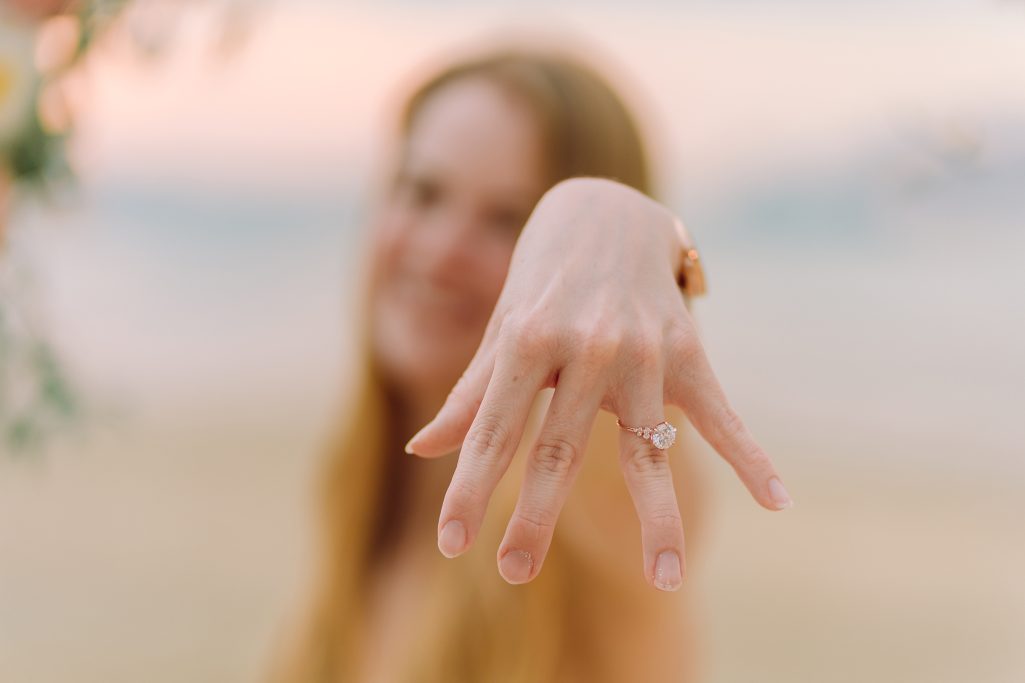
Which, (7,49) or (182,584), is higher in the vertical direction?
(7,49)

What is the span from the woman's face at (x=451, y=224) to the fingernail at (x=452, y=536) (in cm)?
85

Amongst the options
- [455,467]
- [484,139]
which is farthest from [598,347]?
[484,139]

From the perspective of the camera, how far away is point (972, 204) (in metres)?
1.65

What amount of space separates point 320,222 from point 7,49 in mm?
1121

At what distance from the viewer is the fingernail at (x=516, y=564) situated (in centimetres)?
44

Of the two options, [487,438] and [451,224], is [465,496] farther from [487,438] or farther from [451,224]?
[451,224]

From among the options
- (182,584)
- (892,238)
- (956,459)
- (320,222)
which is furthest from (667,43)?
(182,584)

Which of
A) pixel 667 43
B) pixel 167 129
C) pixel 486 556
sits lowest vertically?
pixel 486 556

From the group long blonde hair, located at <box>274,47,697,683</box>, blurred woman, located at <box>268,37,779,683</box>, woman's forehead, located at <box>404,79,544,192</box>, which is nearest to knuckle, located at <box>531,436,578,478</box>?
blurred woman, located at <box>268,37,779,683</box>

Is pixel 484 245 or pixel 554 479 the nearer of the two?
pixel 554 479

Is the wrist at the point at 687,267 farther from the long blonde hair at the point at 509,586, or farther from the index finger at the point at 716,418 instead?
the long blonde hair at the point at 509,586

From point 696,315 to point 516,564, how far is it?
1.15 metres

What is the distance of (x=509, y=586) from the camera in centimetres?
120

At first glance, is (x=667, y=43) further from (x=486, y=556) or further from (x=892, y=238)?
(x=486, y=556)
